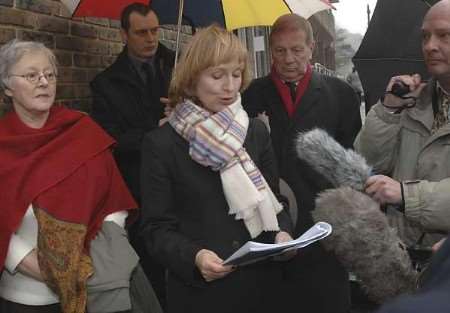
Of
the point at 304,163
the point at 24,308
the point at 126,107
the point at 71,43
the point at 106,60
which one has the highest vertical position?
the point at 71,43

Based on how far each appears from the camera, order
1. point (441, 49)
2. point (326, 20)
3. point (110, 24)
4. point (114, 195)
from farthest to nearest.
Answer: point (326, 20) < point (110, 24) < point (114, 195) < point (441, 49)

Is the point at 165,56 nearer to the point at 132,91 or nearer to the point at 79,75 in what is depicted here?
the point at 132,91

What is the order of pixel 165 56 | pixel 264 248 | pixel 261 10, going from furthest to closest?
pixel 165 56, pixel 261 10, pixel 264 248

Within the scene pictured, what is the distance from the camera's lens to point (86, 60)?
12.9ft

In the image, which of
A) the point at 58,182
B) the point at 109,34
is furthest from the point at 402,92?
the point at 109,34

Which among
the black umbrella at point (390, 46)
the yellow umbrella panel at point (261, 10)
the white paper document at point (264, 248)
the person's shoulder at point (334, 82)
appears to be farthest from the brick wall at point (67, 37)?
the white paper document at point (264, 248)

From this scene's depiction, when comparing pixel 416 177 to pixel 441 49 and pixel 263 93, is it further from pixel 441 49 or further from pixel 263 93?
pixel 263 93

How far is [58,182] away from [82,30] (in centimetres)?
192

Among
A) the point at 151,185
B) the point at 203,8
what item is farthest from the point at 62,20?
the point at 151,185

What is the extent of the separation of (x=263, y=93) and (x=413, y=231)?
4.02 ft

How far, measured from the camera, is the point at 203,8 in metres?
3.43

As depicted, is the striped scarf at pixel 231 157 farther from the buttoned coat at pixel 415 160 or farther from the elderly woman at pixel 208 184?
the buttoned coat at pixel 415 160

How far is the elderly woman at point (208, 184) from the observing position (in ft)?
6.78

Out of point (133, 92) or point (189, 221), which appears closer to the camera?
point (189, 221)
